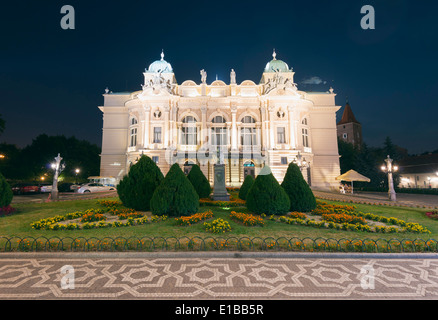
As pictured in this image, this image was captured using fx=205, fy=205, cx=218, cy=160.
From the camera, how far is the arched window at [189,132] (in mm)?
34531

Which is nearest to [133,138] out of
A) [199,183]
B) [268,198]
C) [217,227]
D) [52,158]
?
[199,183]

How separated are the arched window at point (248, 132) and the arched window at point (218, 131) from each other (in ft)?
9.78

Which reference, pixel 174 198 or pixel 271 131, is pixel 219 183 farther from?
pixel 271 131

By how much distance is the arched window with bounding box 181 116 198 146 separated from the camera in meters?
34.5

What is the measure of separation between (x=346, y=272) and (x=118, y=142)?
38503mm

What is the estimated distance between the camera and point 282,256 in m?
6.70

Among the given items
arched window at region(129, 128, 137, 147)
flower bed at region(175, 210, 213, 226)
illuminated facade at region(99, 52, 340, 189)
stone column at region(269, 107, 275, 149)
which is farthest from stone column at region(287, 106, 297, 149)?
arched window at region(129, 128, 137, 147)

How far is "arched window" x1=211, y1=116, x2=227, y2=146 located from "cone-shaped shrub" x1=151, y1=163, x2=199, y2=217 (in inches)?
907

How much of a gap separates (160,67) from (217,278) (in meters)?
39.7

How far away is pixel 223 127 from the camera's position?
34938 mm

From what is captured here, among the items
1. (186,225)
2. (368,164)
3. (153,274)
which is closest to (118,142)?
(186,225)

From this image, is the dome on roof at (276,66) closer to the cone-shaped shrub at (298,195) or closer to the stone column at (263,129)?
the stone column at (263,129)
